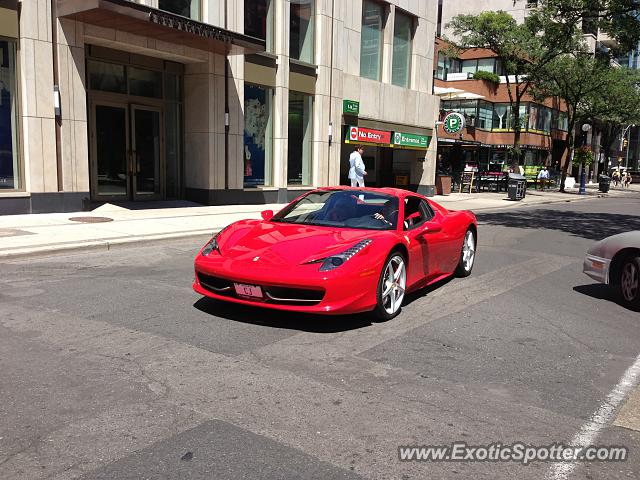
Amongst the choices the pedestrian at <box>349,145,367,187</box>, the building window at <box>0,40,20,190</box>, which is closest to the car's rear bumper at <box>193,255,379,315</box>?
the building window at <box>0,40,20,190</box>

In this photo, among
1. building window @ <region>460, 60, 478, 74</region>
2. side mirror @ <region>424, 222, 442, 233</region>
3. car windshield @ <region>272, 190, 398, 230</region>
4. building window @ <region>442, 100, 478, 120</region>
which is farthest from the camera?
building window @ <region>460, 60, 478, 74</region>

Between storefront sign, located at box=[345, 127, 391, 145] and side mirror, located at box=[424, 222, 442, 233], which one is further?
storefront sign, located at box=[345, 127, 391, 145]

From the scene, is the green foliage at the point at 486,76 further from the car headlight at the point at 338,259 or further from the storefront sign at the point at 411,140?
the car headlight at the point at 338,259

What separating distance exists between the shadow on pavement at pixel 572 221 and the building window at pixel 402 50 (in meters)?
8.34

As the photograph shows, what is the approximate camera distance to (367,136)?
78.4 ft

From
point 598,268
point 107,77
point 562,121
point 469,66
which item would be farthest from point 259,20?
point 562,121

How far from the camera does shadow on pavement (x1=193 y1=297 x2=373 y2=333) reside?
5754mm

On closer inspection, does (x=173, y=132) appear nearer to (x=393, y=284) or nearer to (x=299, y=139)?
(x=299, y=139)

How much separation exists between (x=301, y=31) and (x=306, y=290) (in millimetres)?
17522

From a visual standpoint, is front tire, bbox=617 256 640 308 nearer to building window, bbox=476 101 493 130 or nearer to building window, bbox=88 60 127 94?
building window, bbox=88 60 127 94

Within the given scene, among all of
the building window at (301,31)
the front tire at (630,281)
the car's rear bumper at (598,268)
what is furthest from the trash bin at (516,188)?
the front tire at (630,281)

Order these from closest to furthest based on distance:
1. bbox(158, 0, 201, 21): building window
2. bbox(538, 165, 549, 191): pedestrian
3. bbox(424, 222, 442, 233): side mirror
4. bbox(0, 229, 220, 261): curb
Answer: bbox(424, 222, 442, 233): side mirror
bbox(0, 229, 220, 261): curb
bbox(158, 0, 201, 21): building window
bbox(538, 165, 549, 191): pedestrian

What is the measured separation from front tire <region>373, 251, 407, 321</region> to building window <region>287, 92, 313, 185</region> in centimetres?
1507

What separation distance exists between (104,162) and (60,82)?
3.08 meters
